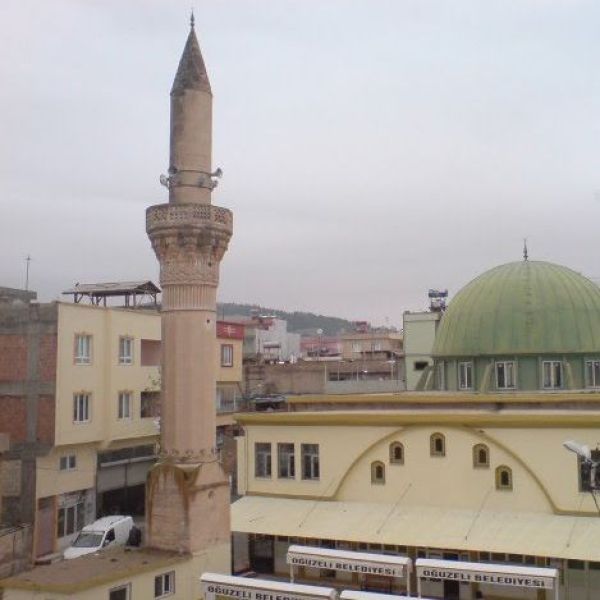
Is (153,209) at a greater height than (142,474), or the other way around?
(153,209)

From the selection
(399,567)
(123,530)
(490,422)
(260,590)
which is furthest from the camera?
(123,530)

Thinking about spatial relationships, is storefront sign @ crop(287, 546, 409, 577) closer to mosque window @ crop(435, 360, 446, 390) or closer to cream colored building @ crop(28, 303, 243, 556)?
cream colored building @ crop(28, 303, 243, 556)

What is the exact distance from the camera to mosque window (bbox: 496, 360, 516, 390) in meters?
26.2

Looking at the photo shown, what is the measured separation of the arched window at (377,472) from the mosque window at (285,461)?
2.49 m

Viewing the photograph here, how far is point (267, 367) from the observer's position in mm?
51250

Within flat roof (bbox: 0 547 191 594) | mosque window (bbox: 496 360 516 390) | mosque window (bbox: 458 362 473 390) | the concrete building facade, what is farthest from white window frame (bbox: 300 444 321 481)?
the concrete building facade

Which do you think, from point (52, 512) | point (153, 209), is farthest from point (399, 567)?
point (52, 512)

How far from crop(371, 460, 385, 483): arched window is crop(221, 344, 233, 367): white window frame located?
17897mm

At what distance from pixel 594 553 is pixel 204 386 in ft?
31.5

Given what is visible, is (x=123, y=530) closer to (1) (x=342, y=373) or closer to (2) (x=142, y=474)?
(2) (x=142, y=474)

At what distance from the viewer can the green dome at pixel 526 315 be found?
2614 centimetres

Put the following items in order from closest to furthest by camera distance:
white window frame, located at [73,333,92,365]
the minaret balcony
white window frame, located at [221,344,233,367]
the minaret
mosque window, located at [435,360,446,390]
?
the minaret
the minaret balcony
white window frame, located at [73,333,92,365]
mosque window, located at [435,360,446,390]
white window frame, located at [221,344,233,367]

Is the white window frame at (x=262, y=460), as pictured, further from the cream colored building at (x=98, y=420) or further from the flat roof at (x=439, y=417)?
the cream colored building at (x=98, y=420)

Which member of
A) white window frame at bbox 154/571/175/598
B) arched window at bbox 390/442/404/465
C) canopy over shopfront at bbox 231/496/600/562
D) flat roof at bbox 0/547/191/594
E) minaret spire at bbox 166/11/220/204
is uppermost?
minaret spire at bbox 166/11/220/204
